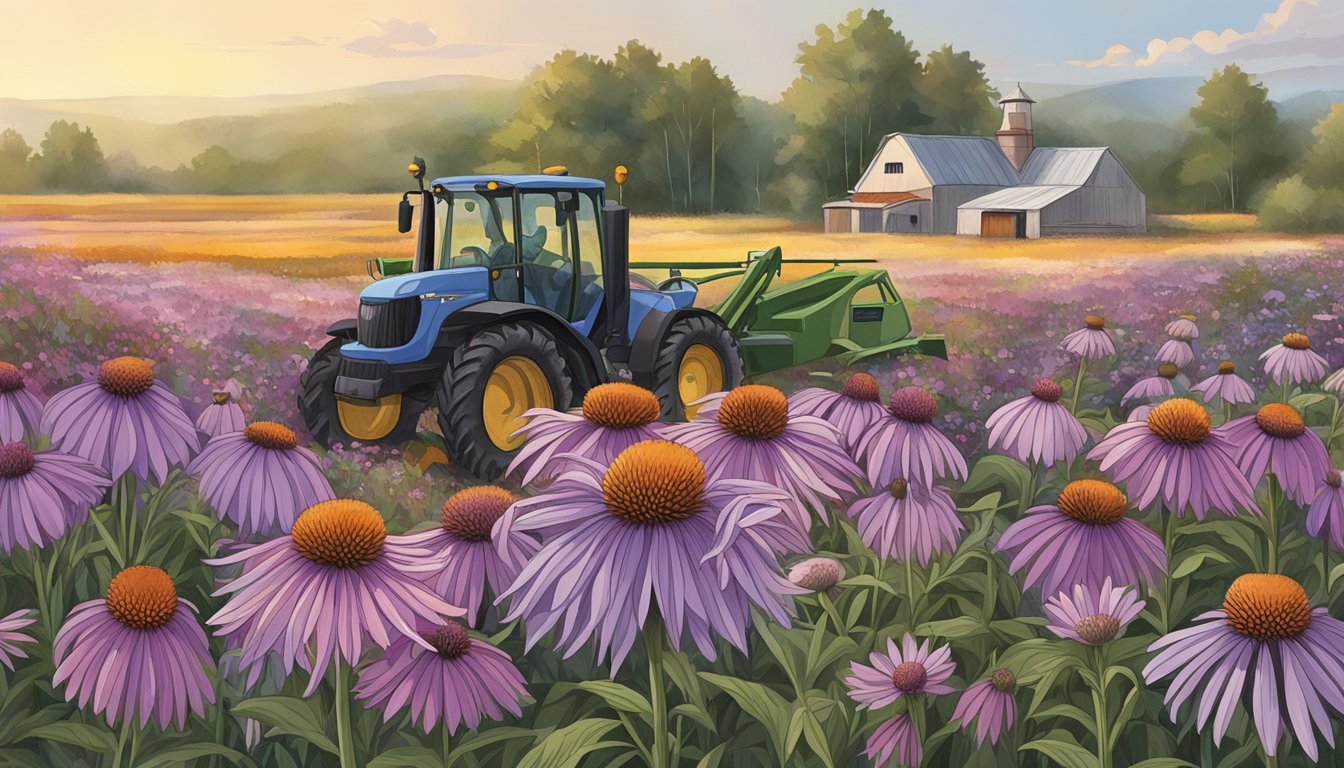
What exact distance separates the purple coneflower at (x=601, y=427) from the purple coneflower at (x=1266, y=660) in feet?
4.18

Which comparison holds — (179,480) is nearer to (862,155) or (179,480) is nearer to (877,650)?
(877,650)

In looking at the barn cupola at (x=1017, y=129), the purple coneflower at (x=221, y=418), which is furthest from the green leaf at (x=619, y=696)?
the barn cupola at (x=1017, y=129)

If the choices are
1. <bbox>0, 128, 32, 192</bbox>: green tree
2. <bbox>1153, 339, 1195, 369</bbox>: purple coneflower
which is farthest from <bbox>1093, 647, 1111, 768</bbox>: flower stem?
<bbox>0, 128, 32, 192</bbox>: green tree

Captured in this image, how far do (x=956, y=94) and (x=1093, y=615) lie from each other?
37994 millimetres

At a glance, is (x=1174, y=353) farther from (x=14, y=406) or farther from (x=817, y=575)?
(x=14, y=406)

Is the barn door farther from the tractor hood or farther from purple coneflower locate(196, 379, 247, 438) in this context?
purple coneflower locate(196, 379, 247, 438)

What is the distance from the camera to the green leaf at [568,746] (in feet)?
7.61

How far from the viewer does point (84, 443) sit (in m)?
3.61

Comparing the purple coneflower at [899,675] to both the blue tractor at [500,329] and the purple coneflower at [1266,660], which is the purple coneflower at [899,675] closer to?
the purple coneflower at [1266,660]

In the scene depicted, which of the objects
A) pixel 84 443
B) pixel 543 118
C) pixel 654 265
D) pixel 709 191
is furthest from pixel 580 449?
pixel 709 191

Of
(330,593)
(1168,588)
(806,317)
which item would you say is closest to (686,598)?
(330,593)

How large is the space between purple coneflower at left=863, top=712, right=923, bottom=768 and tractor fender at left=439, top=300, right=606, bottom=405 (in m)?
4.46

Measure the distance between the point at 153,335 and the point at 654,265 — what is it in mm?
3824

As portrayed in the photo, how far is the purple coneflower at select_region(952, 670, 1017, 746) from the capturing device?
8.83 ft
